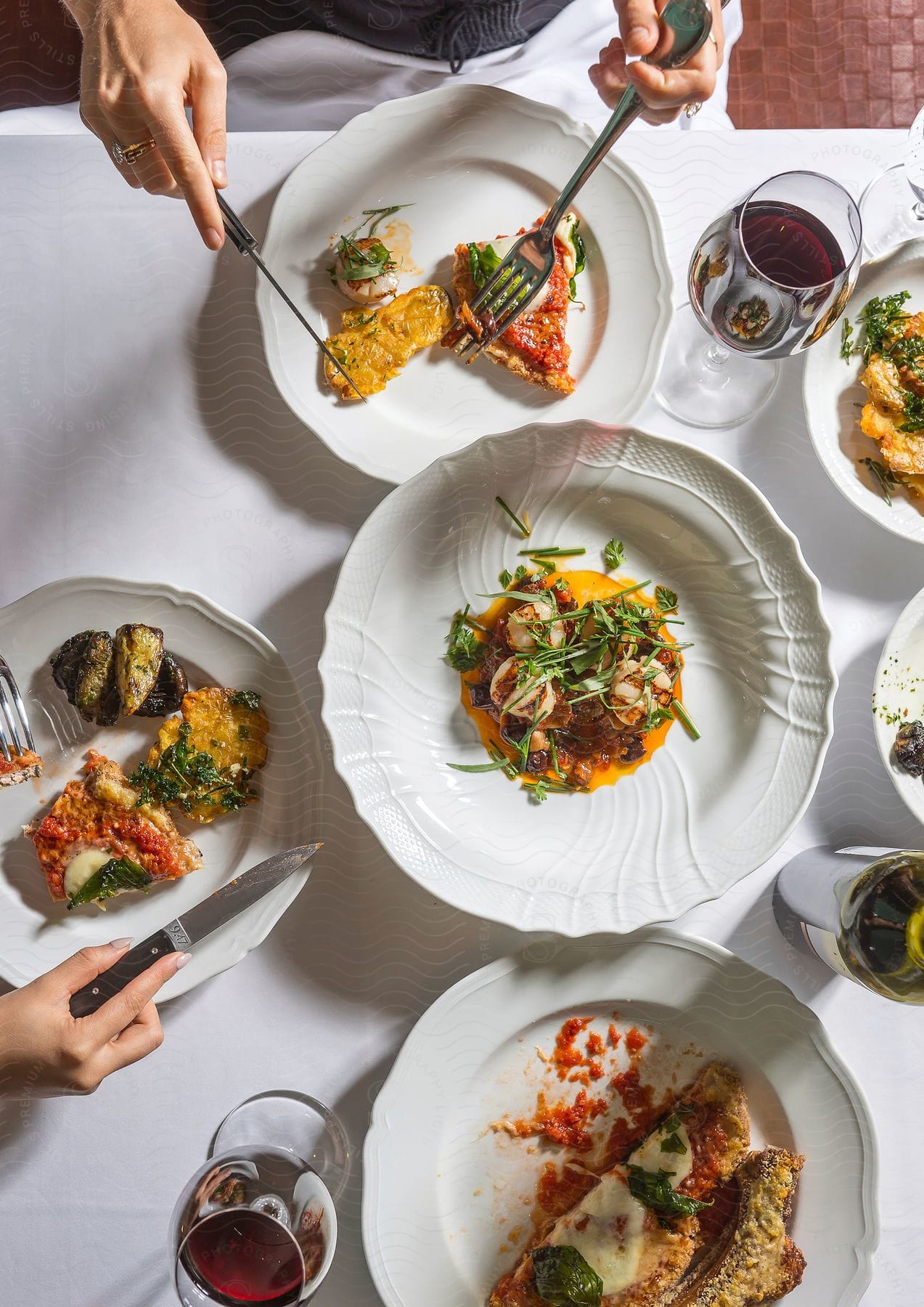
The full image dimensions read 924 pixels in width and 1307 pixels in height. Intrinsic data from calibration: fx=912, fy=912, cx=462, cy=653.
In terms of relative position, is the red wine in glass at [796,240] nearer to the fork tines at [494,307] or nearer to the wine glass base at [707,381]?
the wine glass base at [707,381]

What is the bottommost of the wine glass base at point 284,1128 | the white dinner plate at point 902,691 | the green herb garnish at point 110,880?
the wine glass base at point 284,1128

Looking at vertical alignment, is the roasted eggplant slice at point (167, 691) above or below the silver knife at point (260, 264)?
below

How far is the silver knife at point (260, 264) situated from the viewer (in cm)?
127

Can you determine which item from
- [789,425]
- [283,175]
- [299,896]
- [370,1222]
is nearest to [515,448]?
[789,425]

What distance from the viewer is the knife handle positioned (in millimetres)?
1331

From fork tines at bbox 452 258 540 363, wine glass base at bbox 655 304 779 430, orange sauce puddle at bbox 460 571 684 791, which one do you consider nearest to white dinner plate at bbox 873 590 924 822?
orange sauce puddle at bbox 460 571 684 791

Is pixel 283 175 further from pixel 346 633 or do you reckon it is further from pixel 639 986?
pixel 639 986

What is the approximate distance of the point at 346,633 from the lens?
136cm

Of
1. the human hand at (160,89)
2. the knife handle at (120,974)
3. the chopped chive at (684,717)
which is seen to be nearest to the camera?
the human hand at (160,89)

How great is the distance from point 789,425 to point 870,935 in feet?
2.63

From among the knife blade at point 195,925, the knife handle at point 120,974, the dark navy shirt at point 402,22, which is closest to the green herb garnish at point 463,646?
the knife blade at point 195,925

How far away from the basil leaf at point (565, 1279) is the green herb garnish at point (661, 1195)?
0.13m

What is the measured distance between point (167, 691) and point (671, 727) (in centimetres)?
79

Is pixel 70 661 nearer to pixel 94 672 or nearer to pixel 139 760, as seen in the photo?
pixel 94 672
